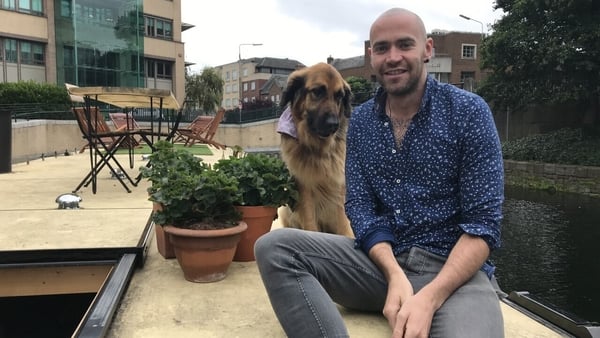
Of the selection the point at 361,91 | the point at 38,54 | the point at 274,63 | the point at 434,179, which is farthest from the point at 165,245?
the point at 274,63

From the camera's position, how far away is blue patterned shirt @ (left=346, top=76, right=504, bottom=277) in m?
1.86

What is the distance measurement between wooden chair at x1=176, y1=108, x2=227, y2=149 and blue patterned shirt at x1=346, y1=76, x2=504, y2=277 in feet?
31.3

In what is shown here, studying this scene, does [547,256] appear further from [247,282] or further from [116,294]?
[116,294]

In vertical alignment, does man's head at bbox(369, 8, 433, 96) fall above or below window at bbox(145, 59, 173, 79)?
below

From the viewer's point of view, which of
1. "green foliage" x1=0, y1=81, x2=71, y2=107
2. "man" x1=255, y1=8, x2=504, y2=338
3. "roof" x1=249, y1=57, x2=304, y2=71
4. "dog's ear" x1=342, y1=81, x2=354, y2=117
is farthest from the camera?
"roof" x1=249, y1=57, x2=304, y2=71

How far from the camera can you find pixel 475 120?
191cm

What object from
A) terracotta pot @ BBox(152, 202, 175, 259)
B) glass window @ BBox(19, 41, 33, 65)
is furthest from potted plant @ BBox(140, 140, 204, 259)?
glass window @ BBox(19, 41, 33, 65)

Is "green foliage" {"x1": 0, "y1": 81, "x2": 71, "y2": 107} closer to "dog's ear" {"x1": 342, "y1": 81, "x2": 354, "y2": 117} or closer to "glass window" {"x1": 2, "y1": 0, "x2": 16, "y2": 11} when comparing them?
"glass window" {"x1": 2, "y1": 0, "x2": 16, "y2": 11}

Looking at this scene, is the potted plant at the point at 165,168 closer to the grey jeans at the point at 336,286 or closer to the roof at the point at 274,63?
the grey jeans at the point at 336,286

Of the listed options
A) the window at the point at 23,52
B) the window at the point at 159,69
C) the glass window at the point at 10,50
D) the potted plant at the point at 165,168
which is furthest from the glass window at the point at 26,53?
the potted plant at the point at 165,168

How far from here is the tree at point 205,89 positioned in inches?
A: 2005

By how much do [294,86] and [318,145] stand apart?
0.47 metres

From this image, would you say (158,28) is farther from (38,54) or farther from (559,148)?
(559,148)

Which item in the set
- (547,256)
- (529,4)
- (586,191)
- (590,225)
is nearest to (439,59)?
(529,4)
